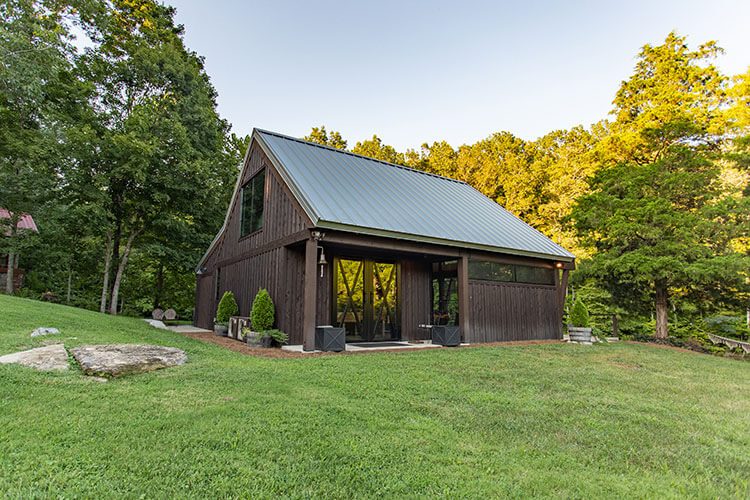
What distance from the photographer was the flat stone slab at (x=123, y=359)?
176 inches

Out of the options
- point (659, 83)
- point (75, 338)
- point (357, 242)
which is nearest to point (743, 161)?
point (659, 83)

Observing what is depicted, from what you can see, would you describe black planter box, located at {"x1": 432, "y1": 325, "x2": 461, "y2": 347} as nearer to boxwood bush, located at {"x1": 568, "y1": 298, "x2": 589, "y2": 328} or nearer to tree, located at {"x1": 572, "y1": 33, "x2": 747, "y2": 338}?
boxwood bush, located at {"x1": 568, "y1": 298, "x2": 589, "y2": 328}

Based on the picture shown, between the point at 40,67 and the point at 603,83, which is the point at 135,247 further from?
the point at 603,83

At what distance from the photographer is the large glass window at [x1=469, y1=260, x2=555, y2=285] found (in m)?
10.4

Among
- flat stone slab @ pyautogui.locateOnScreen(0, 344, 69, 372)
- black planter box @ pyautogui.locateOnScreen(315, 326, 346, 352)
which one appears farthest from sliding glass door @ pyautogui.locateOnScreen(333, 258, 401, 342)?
flat stone slab @ pyautogui.locateOnScreen(0, 344, 69, 372)

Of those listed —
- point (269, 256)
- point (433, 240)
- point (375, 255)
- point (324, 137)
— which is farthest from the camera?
point (324, 137)

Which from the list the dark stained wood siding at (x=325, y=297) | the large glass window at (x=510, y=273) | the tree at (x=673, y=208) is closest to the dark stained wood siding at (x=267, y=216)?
the dark stained wood siding at (x=325, y=297)

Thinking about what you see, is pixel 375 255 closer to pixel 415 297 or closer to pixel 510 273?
pixel 415 297

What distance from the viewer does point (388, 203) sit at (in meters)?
9.96

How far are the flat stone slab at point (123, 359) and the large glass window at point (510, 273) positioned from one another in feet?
24.0

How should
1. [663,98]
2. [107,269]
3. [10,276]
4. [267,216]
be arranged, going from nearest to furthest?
[267,216]
[10,276]
[663,98]
[107,269]

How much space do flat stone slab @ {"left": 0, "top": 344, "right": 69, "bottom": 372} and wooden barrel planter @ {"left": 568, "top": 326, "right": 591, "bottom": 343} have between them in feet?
36.4

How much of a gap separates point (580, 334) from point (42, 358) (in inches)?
448

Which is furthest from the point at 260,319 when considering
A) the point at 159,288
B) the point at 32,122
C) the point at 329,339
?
the point at 32,122
